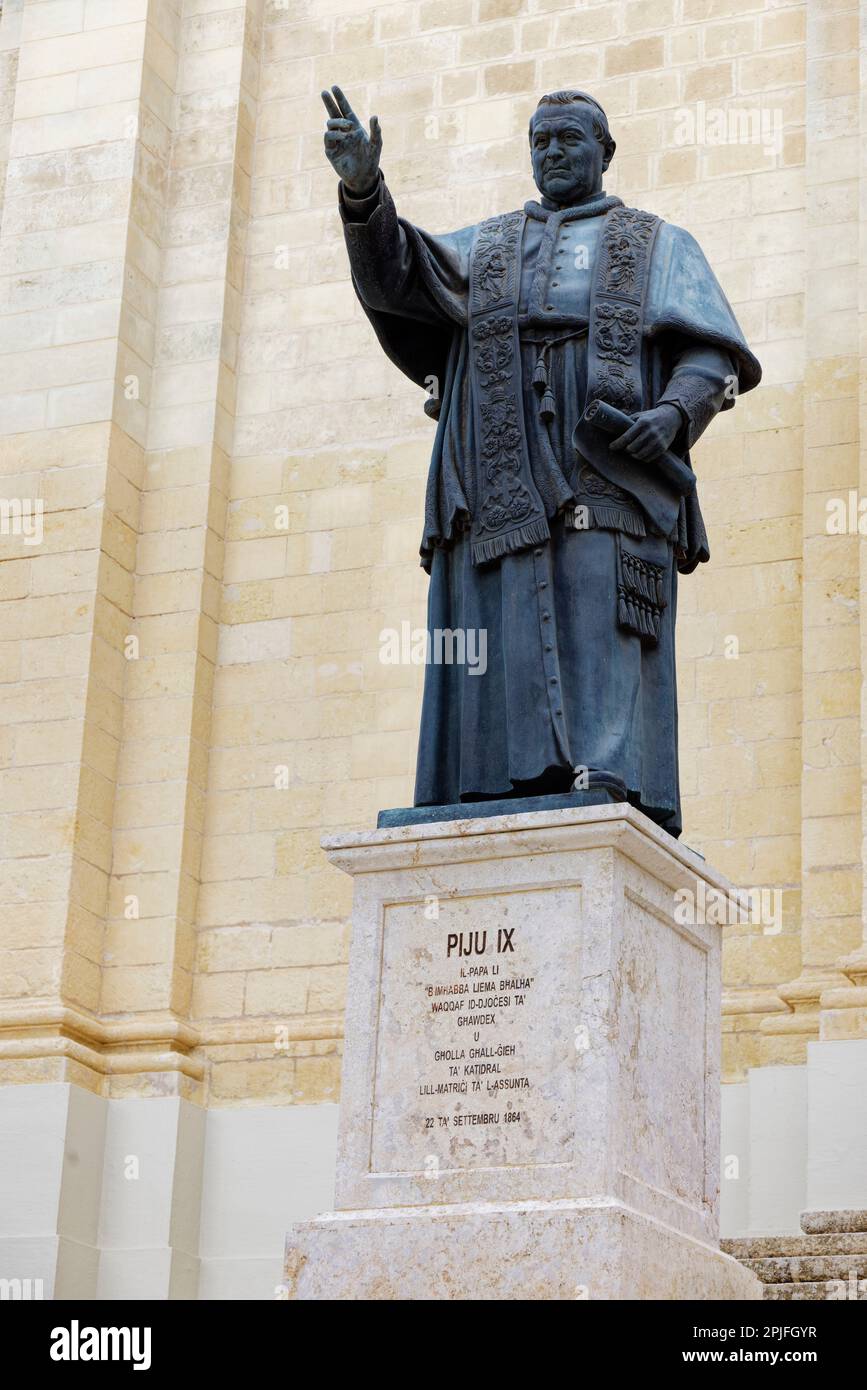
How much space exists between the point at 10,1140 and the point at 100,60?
18.8 ft

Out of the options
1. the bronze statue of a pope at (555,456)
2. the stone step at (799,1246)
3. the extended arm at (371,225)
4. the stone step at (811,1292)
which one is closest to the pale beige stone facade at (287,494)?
the stone step at (799,1246)

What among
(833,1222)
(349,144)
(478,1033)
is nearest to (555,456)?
(349,144)

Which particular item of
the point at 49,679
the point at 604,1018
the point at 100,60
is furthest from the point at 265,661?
the point at 604,1018

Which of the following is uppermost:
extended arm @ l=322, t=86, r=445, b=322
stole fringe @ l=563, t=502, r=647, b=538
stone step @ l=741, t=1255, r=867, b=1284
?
extended arm @ l=322, t=86, r=445, b=322

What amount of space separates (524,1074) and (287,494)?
610cm

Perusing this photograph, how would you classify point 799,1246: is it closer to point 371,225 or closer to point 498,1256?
point 498,1256

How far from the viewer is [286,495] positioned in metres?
11.6

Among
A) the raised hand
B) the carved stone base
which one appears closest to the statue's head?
the raised hand

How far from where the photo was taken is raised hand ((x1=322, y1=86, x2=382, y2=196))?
658 cm

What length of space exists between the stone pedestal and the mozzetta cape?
1.01 metres

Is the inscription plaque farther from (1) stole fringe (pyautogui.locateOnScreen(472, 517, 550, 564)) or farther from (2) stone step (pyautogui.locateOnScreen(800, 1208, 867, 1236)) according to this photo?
(2) stone step (pyautogui.locateOnScreen(800, 1208, 867, 1236))

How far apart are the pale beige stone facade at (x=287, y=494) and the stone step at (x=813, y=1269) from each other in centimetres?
220

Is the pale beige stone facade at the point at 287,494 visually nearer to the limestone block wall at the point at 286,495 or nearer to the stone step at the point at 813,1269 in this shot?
the limestone block wall at the point at 286,495

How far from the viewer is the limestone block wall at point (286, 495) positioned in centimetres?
1040
